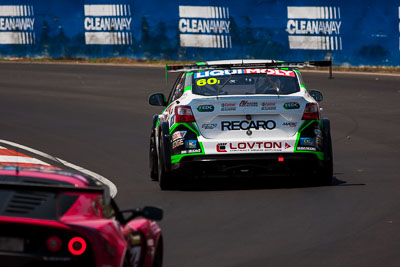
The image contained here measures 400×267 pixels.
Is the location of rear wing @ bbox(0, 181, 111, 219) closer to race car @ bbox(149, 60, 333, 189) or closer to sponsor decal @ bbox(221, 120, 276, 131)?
race car @ bbox(149, 60, 333, 189)

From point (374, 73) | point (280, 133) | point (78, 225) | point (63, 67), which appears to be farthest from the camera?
point (63, 67)

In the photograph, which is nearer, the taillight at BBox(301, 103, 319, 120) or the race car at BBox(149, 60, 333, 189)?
the race car at BBox(149, 60, 333, 189)

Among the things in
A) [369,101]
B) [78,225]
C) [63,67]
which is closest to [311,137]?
[78,225]

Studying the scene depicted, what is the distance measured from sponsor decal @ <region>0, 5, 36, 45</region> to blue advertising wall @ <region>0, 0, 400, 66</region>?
35mm

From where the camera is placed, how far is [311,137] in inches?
512

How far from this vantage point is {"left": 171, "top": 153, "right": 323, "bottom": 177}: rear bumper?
12805mm

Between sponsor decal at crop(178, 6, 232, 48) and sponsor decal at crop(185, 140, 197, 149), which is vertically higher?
sponsor decal at crop(178, 6, 232, 48)

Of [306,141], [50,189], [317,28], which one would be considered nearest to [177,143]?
[306,141]

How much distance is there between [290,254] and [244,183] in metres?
4.59

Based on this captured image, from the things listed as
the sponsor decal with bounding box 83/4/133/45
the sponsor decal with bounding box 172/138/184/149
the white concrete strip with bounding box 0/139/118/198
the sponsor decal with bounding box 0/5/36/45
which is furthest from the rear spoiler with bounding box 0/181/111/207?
the sponsor decal with bounding box 0/5/36/45

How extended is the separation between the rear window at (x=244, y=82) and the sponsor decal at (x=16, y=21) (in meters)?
26.0

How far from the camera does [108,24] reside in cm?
3781

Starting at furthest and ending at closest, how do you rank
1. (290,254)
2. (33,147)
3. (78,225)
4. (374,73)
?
(374,73)
(33,147)
(290,254)
(78,225)

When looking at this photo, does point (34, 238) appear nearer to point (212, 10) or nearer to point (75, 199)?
point (75, 199)
